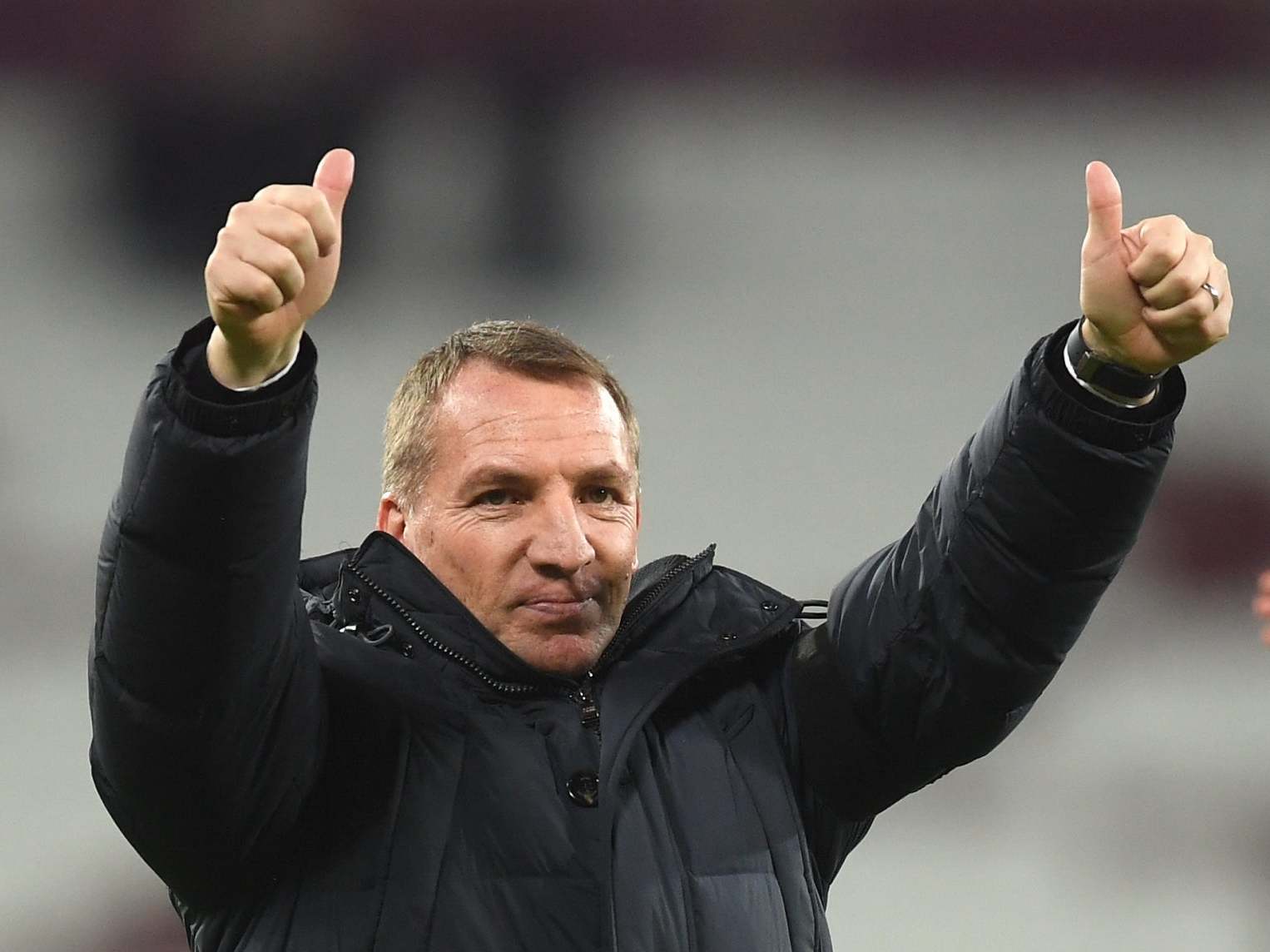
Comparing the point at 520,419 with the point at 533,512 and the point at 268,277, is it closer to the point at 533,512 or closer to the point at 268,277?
the point at 533,512

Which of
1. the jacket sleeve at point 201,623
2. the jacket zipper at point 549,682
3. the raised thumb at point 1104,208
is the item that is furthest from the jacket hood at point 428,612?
the raised thumb at point 1104,208

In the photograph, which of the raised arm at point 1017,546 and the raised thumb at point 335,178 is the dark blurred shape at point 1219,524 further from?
the raised thumb at point 335,178

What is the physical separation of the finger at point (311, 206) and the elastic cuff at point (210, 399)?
0.20 ft

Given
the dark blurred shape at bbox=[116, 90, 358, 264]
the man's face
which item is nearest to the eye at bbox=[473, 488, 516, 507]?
the man's face

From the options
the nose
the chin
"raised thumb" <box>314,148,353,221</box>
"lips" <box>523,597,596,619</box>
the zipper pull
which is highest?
"raised thumb" <box>314,148,353,221</box>

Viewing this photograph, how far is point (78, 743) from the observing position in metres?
1.94

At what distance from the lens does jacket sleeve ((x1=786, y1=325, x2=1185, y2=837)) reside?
0.92m

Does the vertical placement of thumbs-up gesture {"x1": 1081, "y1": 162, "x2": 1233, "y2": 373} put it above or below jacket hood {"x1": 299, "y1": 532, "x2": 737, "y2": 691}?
above

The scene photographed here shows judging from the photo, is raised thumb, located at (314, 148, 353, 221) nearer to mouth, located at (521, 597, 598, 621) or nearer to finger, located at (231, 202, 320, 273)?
finger, located at (231, 202, 320, 273)

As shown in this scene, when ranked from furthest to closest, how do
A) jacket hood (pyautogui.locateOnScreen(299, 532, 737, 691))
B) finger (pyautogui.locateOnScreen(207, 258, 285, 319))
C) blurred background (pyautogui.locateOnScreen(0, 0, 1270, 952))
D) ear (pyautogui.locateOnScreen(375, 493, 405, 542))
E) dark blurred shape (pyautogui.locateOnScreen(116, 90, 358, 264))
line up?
dark blurred shape (pyautogui.locateOnScreen(116, 90, 358, 264)) < blurred background (pyautogui.locateOnScreen(0, 0, 1270, 952)) < ear (pyautogui.locateOnScreen(375, 493, 405, 542)) < jacket hood (pyautogui.locateOnScreen(299, 532, 737, 691)) < finger (pyautogui.locateOnScreen(207, 258, 285, 319))

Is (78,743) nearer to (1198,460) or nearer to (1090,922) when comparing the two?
(1090,922)

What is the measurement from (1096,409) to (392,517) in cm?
44

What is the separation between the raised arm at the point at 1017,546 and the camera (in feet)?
2.89

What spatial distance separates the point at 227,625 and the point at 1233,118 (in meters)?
1.66
